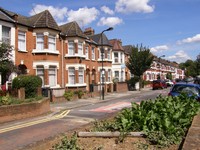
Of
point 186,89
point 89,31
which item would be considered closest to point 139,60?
point 89,31

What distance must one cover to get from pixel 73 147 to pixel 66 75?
2528cm

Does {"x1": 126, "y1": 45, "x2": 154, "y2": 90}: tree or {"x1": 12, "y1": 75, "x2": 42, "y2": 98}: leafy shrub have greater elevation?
{"x1": 126, "y1": 45, "x2": 154, "y2": 90}: tree

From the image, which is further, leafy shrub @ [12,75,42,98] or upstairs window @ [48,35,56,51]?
upstairs window @ [48,35,56,51]

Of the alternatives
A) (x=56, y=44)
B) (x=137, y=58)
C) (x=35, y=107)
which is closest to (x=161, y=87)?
(x=137, y=58)

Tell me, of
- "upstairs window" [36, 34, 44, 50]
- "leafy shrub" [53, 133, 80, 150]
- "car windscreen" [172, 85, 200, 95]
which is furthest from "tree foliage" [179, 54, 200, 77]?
"leafy shrub" [53, 133, 80, 150]

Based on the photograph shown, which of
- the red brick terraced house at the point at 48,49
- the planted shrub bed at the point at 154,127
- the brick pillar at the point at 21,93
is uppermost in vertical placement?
the red brick terraced house at the point at 48,49

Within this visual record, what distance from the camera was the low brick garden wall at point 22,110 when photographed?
13733mm

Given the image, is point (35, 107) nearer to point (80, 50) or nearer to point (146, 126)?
point (146, 126)

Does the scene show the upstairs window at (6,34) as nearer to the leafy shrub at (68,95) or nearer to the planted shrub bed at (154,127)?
the leafy shrub at (68,95)

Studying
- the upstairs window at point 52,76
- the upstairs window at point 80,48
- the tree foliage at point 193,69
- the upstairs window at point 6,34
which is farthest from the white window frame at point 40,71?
the tree foliage at point 193,69

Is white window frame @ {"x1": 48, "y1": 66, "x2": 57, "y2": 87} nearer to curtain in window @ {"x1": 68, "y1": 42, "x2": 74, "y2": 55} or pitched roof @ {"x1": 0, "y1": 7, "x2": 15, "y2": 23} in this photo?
curtain in window @ {"x1": 68, "y1": 42, "x2": 74, "y2": 55}

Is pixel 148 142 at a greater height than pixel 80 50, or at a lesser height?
lesser

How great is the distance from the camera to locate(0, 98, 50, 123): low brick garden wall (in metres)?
13.7

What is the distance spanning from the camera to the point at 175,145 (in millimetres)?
5766
